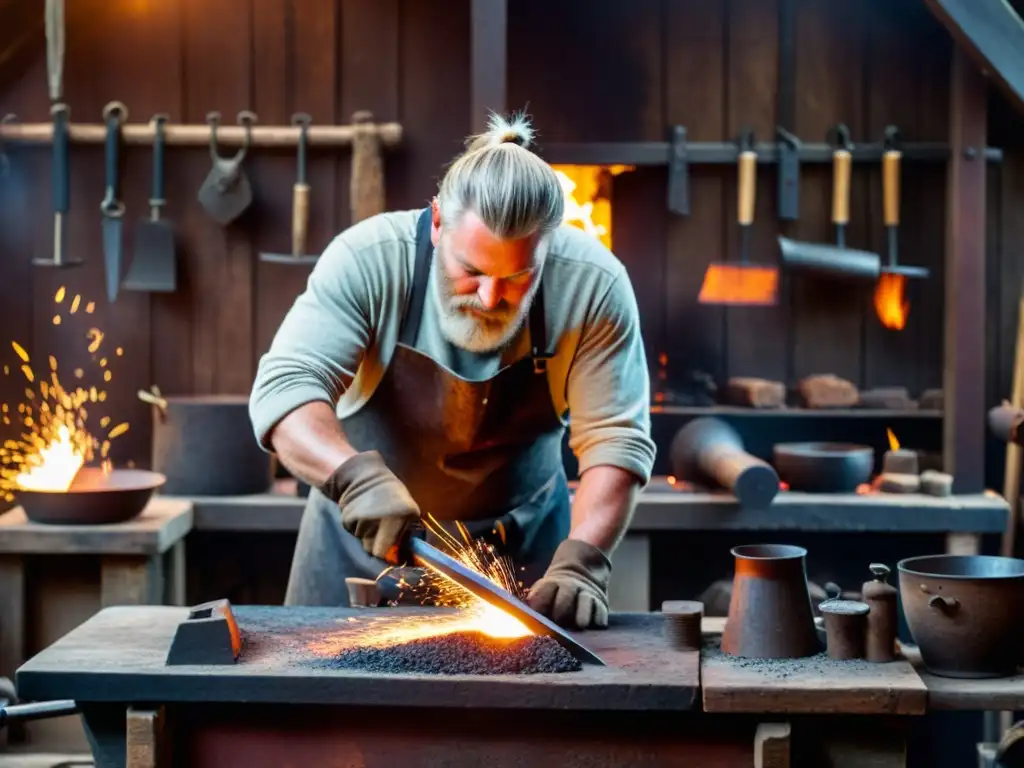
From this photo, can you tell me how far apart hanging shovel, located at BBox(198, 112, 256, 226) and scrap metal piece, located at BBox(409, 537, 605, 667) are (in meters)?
2.67

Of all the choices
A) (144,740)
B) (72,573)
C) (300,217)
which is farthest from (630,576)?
(144,740)

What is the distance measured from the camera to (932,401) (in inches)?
200

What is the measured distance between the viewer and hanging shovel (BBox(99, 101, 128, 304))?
16.6 feet

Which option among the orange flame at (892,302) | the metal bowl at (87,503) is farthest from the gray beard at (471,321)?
the orange flame at (892,302)

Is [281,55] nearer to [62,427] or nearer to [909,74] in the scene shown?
[62,427]

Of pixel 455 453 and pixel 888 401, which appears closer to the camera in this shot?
pixel 455 453

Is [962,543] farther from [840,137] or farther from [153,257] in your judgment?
[153,257]

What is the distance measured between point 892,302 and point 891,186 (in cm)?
47

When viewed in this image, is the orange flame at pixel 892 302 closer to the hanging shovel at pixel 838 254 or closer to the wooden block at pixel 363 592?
the hanging shovel at pixel 838 254

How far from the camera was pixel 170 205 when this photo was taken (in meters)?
5.31

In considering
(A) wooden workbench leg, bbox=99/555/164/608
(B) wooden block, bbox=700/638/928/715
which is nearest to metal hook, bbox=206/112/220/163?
(A) wooden workbench leg, bbox=99/555/164/608

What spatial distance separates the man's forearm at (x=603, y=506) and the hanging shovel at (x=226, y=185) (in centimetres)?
238

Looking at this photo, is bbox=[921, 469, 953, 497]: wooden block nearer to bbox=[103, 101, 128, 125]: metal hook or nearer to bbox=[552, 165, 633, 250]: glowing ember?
bbox=[552, 165, 633, 250]: glowing ember

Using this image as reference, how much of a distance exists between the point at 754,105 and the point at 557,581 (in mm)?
2853
